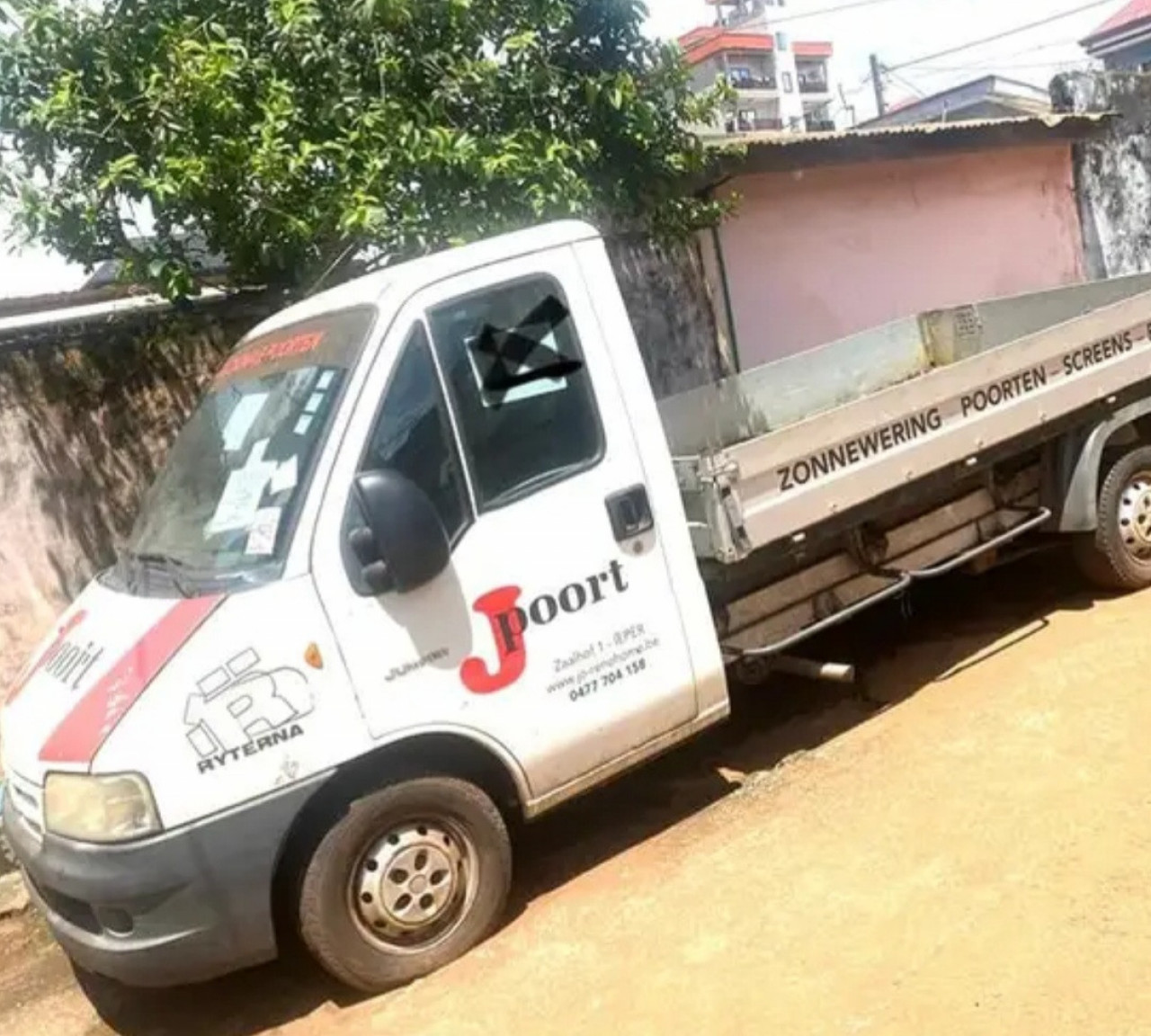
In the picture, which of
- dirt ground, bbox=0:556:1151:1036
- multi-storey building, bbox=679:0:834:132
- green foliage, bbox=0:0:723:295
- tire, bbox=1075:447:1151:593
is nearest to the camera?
dirt ground, bbox=0:556:1151:1036

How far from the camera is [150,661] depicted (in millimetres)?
3508

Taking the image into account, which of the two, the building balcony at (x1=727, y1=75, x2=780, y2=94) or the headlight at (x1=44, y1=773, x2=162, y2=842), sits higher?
the building balcony at (x1=727, y1=75, x2=780, y2=94)

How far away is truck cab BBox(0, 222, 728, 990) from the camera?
346 cm

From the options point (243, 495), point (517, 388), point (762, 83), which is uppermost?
point (762, 83)

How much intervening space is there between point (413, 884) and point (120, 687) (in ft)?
3.52

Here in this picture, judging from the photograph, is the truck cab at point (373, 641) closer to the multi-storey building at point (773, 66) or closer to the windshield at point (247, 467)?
the windshield at point (247, 467)

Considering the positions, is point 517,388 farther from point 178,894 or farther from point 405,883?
point 178,894

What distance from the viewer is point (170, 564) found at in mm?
3908

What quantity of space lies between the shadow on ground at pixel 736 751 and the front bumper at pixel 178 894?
43 cm

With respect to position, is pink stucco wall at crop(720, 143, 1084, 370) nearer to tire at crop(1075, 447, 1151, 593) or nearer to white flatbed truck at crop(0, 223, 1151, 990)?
tire at crop(1075, 447, 1151, 593)

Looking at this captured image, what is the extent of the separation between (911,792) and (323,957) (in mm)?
2080

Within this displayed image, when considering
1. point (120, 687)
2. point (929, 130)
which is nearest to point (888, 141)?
point (929, 130)

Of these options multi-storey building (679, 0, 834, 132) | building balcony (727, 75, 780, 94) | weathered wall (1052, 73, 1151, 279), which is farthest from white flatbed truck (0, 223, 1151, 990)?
building balcony (727, 75, 780, 94)

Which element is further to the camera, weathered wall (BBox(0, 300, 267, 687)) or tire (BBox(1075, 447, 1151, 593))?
weathered wall (BBox(0, 300, 267, 687))
